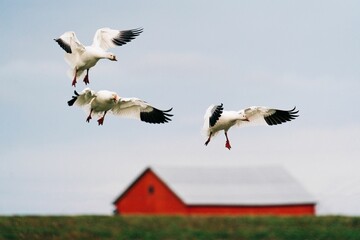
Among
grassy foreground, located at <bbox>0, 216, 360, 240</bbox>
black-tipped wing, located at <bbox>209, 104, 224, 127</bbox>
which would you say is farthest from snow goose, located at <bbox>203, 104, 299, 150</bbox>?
grassy foreground, located at <bbox>0, 216, 360, 240</bbox>

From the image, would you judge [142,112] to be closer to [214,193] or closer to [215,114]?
[215,114]

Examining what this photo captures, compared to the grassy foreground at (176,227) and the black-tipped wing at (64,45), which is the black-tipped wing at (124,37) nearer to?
the black-tipped wing at (64,45)

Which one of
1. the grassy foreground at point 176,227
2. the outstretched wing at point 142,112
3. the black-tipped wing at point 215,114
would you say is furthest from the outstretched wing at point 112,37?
the grassy foreground at point 176,227

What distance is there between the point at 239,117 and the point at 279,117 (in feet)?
4.19

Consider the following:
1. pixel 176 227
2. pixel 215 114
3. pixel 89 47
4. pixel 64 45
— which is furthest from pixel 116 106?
pixel 176 227

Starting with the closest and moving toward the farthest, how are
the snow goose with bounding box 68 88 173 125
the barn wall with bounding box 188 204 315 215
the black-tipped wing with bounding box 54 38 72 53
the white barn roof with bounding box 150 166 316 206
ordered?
the snow goose with bounding box 68 88 173 125
the black-tipped wing with bounding box 54 38 72 53
the barn wall with bounding box 188 204 315 215
the white barn roof with bounding box 150 166 316 206

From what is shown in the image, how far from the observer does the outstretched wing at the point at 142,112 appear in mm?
10594

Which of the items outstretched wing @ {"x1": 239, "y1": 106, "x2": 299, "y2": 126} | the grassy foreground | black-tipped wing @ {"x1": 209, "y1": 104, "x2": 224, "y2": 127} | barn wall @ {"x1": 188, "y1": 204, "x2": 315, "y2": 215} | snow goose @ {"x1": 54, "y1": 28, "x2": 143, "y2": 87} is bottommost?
black-tipped wing @ {"x1": 209, "y1": 104, "x2": 224, "y2": 127}

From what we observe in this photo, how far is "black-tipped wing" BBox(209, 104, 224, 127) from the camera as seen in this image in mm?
8555

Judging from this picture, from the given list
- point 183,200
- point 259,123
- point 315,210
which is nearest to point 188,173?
point 183,200

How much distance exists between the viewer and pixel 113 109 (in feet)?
33.3

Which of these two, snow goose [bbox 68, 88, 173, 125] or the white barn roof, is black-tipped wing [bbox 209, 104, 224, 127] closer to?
snow goose [bbox 68, 88, 173, 125]

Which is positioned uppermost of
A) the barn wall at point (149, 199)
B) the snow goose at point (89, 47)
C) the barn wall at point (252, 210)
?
the barn wall at point (149, 199)

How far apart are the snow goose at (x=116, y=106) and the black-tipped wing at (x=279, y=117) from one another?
3.87 ft
